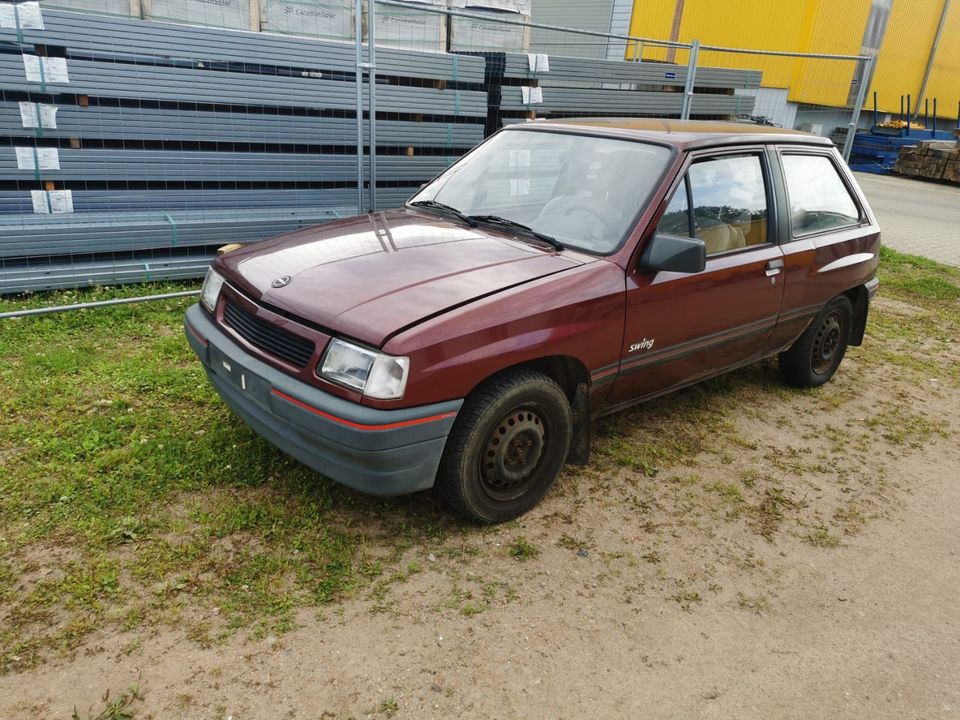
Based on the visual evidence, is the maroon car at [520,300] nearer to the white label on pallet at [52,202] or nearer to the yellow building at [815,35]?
the white label on pallet at [52,202]

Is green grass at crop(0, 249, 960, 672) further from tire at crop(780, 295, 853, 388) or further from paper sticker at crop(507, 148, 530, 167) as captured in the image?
paper sticker at crop(507, 148, 530, 167)

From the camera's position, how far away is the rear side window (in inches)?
170

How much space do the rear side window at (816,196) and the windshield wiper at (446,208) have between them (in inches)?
76.4

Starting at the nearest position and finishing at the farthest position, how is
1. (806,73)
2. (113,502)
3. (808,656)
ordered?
(808,656) → (113,502) → (806,73)

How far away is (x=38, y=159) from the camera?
5.42 meters

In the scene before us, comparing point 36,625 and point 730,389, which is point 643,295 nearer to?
point 730,389

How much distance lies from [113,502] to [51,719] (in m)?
1.14

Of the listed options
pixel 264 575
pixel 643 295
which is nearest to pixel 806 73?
pixel 643 295

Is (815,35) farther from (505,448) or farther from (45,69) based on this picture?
(505,448)

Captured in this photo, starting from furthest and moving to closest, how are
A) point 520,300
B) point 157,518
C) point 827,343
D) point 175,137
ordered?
point 175,137 < point 827,343 < point 157,518 < point 520,300

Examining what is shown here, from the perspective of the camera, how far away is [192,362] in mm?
4699

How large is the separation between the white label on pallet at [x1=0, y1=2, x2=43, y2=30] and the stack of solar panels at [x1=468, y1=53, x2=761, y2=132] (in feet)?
12.9

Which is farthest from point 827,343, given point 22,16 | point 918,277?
Result: point 22,16

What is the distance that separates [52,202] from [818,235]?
554cm
